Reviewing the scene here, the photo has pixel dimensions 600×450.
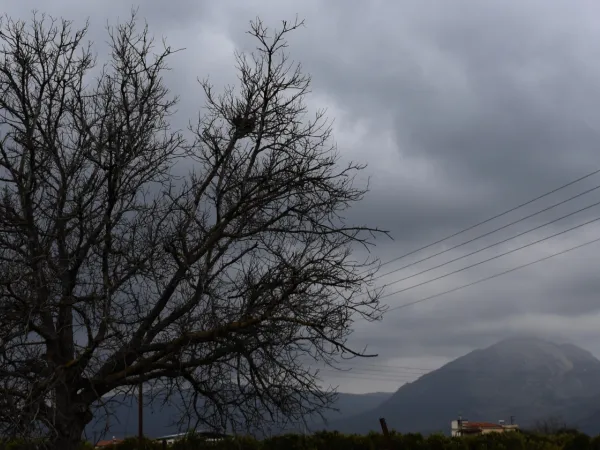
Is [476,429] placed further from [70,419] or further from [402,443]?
[70,419]

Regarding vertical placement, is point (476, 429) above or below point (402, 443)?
above

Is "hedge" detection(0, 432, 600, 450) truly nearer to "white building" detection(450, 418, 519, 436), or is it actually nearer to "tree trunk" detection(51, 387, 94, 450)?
"tree trunk" detection(51, 387, 94, 450)

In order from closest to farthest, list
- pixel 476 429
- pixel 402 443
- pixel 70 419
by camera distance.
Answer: pixel 70 419
pixel 402 443
pixel 476 429

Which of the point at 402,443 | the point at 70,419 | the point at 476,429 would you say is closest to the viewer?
the point at 70,419

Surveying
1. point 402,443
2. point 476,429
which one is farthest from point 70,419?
point 476,429

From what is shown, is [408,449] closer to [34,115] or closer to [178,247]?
[178,247]

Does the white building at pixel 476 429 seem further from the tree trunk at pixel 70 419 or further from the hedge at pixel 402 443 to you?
the tree trunk at pixel 70 419

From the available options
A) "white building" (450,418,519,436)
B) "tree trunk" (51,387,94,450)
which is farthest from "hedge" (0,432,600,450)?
"white building" (450,418,519,436)

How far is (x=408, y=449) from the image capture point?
14688mm

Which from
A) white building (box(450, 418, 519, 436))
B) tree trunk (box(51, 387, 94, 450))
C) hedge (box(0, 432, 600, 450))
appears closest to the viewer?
tree trunk (box(51, 387, 94, 450))

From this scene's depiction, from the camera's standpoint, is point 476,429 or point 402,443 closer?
point 402,443

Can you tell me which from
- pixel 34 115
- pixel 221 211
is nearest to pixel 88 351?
pixel 221 211

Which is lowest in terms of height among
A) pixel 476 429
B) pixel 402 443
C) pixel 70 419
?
pixel 402 443

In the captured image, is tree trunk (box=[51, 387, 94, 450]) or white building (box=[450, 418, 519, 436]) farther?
white building (box=[450, 418, 519, 436])
